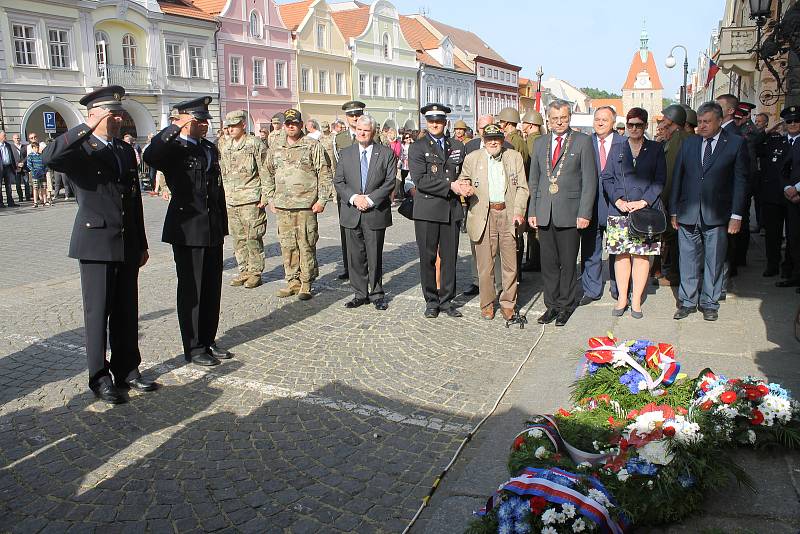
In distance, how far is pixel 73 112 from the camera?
3103cm

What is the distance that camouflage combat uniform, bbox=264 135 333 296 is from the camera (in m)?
8.45

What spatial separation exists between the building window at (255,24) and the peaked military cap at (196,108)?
37874mm

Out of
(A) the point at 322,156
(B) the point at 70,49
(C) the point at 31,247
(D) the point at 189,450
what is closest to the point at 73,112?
(B) the point at 70,49

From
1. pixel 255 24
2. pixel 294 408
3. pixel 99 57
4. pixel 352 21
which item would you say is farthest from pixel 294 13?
pixel 294 408

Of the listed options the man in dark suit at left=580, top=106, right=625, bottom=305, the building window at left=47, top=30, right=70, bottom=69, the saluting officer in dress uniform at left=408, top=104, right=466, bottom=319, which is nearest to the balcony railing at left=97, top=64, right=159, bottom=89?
the building window at left=47, top=30, right=70, bottom=69

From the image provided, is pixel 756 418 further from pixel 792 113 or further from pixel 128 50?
pixel 128 50

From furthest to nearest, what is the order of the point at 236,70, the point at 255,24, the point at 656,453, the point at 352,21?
the point at 352,21 < the point at 255,24 < the point at 236,70 < the point at 656,453

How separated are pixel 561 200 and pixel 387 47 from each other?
165ft

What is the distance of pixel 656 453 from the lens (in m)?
3.30

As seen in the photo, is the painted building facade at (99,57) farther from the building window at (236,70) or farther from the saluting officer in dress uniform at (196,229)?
the saluting officer in dress uniform at (196,229)

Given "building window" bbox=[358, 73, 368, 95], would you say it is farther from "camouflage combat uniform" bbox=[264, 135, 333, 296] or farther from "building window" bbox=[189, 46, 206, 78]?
"camouflage combat uniform" bbox=[264, 135, 333, 296]

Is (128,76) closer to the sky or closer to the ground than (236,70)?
closer to the ground

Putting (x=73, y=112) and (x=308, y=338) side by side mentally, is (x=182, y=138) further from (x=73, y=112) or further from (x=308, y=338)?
(x=73, y=112)

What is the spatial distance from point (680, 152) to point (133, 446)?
567 centimetres
